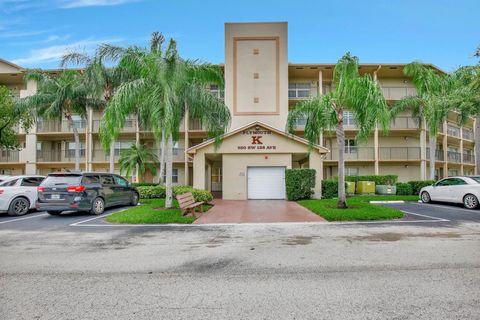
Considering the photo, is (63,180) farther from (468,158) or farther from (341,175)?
(468,158)

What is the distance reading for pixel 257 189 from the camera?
62.5 ft

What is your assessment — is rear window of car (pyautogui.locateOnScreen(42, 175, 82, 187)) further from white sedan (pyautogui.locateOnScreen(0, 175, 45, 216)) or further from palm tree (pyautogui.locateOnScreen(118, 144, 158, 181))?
palm tree (pyautogui.locateOnScreen(118, 144, 158, 181))

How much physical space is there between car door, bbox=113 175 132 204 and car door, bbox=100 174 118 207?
9.8 inches

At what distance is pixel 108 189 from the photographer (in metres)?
12.5

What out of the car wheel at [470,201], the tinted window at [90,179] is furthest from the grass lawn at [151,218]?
the car wheel at [470,201]

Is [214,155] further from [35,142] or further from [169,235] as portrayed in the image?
[35,142]

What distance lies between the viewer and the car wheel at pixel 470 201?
42.5 ft

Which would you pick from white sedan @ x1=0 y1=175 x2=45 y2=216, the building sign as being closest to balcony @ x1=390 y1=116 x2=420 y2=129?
the building sign

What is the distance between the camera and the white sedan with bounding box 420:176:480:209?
13.0 meters

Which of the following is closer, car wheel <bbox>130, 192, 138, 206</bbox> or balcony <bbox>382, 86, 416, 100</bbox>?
car wheel <bbox>130, 192, 138, 206</bbox>

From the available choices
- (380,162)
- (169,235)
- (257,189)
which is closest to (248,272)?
(169,235)

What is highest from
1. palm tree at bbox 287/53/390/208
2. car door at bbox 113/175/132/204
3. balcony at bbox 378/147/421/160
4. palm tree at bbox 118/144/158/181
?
palm tree at bbox 287/53/390/208

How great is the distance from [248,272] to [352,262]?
1946mm

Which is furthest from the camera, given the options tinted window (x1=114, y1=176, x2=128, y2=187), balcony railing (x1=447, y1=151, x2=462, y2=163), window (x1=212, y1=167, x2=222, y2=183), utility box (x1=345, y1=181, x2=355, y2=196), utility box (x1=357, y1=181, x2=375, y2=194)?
balcony railing (x1=447, y1=151, x2=462, y2=163)
